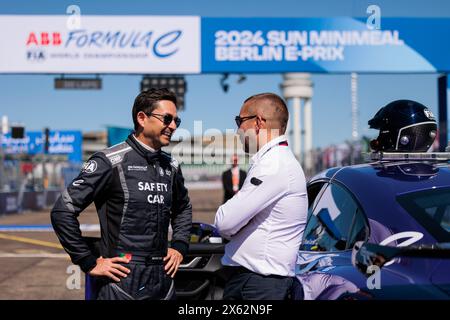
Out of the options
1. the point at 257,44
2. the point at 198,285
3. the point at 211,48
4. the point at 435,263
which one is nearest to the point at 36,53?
the point at 211,48

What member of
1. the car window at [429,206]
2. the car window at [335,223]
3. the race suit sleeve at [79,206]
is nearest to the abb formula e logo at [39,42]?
the car window at [335,223]

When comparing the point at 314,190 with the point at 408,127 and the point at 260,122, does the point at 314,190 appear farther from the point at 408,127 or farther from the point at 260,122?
the point at 260,122

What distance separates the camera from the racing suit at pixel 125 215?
2.66 metres

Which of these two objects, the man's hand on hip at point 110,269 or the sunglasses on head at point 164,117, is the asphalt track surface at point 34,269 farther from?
the sunglasses on head at point 164,117

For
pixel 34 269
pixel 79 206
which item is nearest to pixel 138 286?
pixel 79 206

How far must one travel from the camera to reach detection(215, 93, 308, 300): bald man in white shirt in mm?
2605

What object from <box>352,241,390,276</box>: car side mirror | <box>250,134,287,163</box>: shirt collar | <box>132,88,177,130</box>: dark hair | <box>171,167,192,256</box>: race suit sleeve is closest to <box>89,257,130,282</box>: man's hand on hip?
<box>171,167,192,256</box>: race suit sleeve

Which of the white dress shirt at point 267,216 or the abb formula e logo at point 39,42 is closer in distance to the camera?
the white dress shirt at point 267,216

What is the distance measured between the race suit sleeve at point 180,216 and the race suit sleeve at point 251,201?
0.46m

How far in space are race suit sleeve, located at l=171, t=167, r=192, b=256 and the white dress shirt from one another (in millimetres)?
402

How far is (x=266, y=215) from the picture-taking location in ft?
8.74
